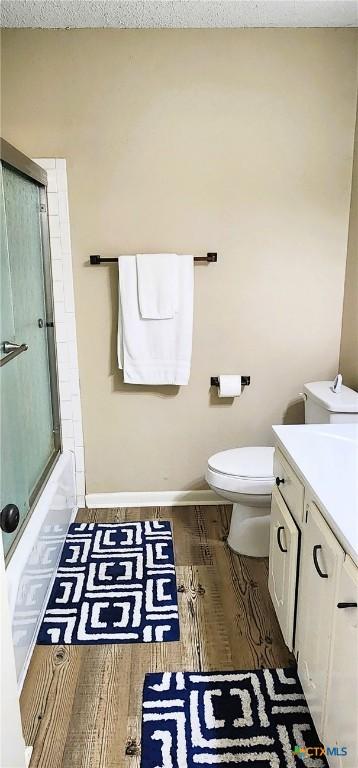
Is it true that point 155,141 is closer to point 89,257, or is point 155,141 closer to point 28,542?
point 89,257

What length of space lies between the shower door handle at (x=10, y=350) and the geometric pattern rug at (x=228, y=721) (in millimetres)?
1134

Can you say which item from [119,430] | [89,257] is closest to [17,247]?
[89,257]

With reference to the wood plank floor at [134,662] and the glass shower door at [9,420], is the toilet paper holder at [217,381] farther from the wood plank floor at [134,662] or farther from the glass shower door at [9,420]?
the glass shower door at [9,420]

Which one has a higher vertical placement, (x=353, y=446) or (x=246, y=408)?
(x=353, y=446)

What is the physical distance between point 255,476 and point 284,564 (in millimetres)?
596

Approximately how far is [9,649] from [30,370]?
1.32 meters

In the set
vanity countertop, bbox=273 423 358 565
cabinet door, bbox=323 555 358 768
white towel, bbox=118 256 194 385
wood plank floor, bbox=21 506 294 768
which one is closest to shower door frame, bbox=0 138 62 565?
Result: white towel, bbox=118 256 194 385

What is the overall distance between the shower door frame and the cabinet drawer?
934mm

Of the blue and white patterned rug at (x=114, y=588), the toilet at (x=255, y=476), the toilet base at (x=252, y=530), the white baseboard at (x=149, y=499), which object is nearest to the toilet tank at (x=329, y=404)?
the toilet at (x=255, y=476)

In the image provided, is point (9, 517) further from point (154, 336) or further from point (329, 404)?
point (154, 336)

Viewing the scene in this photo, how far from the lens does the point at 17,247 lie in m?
2.09

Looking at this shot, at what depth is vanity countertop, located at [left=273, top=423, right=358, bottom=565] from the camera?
1156mm

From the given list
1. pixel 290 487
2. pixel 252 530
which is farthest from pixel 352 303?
pixel 290 487

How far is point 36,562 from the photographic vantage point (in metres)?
1.85
